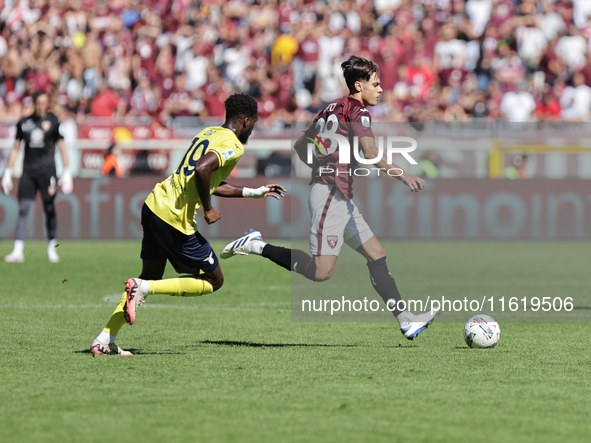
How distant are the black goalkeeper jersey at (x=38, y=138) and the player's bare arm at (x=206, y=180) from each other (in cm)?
750

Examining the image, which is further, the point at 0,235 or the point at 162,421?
the point at 0,235

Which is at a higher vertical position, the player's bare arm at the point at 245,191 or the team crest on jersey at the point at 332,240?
the player's bare arm at the point at 245,191

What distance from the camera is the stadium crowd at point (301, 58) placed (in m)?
19.5

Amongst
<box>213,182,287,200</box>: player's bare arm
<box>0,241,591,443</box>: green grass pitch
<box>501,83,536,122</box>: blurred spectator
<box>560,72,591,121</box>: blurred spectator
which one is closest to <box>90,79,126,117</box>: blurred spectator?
<box>501,83,536,122</box>: blurred spectator

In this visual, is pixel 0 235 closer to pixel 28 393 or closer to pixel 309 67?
pixel 309 67

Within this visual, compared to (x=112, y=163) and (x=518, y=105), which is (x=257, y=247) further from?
(x=518, y=105)

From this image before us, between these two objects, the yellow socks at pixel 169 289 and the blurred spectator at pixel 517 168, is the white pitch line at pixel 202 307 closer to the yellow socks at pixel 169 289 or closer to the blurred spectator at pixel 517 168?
the yellow socks at pixel 169 289

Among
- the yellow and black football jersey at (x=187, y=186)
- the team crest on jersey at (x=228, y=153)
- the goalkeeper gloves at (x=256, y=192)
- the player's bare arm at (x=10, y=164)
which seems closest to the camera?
the team crest on jersey at (x=228, y=153)

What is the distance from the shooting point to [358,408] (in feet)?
15.9

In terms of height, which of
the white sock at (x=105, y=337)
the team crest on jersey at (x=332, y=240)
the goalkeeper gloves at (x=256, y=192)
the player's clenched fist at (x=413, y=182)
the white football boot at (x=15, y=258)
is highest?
the player's clenched fist at (x=413, y=182)

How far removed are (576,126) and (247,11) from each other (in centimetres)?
883

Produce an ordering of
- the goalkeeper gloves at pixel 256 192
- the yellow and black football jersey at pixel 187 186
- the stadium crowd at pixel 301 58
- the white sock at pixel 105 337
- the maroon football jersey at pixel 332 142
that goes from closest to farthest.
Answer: the yellow and black football jersey at pixel 187 186
the white sock at pixel 105 337
the goalkeeper gloves at pixel 256 192
the maroon football jersey at pixel 332 142
the stadium crowd at pixel 301 58

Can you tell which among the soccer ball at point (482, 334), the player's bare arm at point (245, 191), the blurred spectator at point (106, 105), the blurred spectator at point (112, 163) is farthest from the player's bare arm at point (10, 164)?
the soccer ball at point (482, 334)

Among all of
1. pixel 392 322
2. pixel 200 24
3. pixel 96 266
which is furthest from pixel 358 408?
pixel 200 24
